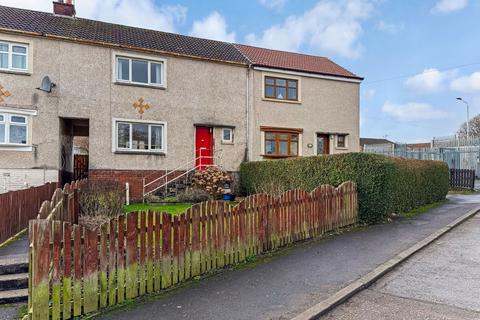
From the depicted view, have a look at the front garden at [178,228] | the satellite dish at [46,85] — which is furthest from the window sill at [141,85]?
the front garden at [178,228]

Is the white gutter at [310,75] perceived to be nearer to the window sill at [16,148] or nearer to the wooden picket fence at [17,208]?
the window sill at [16,148]

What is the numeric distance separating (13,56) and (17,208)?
29.4ft

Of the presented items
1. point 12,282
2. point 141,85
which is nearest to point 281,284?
point 12,282

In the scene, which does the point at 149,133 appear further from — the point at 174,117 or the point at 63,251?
the point at 63,251

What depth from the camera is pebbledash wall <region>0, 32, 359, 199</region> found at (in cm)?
1515

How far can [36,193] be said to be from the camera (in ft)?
33.3

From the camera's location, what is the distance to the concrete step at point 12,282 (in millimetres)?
5332

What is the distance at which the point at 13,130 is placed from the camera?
14.8 m

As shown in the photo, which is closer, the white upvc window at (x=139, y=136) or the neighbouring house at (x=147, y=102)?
the neighbouring house at (x=147, y=102)

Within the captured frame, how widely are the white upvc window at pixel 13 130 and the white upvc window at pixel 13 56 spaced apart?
2.00 m

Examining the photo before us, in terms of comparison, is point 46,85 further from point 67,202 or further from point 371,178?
point 371,178

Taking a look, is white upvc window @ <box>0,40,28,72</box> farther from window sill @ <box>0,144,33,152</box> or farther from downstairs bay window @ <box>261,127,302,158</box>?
downstairs bay window @ <box>261,127,302,158</box>

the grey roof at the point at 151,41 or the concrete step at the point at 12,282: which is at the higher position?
the grey roof at the point at 151,41

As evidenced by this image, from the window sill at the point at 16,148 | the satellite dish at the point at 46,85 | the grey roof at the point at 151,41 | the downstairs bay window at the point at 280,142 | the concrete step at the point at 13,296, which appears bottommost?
the concrete step at the point at 13,296
